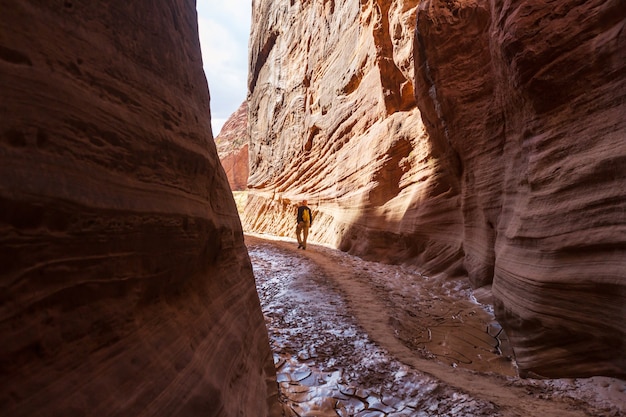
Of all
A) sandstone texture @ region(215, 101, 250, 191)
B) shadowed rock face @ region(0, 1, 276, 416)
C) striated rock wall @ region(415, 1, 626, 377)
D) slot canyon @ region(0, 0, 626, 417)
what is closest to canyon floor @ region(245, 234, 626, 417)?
slot canyon @ region(0, 0, 626, 417)

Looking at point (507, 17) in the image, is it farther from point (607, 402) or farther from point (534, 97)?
point (607, 402)

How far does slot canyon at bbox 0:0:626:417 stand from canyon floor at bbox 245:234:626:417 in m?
0.03

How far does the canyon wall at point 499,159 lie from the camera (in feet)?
11.2

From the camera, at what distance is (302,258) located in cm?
916

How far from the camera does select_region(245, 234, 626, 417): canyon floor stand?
269cm

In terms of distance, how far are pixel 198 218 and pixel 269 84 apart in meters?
23.5

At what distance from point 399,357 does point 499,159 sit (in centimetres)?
411

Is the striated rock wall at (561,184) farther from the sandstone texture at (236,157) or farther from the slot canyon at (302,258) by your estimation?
the sandstone texture at (236,157)

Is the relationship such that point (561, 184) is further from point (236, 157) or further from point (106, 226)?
point (236, 157)

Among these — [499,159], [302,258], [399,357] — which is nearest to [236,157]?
[302,258]

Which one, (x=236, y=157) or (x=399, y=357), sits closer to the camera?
(x=399, y=357)

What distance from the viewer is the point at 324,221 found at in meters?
14.9

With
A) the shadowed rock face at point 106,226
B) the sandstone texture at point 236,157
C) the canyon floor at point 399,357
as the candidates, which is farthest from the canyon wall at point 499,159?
the sandstone texture at point 236,157

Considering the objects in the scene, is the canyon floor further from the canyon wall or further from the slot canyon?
the canyon wall
